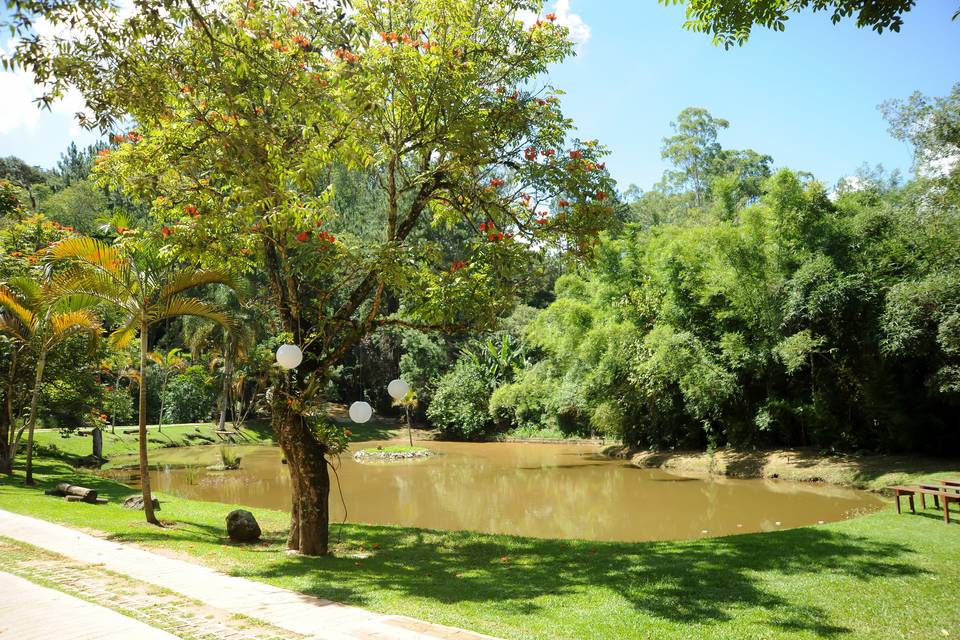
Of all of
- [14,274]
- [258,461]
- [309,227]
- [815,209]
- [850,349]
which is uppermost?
[815,209]

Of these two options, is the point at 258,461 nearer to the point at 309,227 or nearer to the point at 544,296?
the point at 309,227

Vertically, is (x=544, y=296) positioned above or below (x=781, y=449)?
above

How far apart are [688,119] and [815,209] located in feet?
106

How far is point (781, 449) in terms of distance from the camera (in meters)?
18.2

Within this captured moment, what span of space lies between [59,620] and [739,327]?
18.4 meters

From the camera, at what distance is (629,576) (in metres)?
6.47

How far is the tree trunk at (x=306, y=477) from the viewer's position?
7.57 m

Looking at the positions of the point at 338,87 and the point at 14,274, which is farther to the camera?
the point at 14,274

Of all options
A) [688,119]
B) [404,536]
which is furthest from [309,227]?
[688,119]

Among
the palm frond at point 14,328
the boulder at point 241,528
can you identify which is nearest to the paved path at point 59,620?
the boulder at point 241,528

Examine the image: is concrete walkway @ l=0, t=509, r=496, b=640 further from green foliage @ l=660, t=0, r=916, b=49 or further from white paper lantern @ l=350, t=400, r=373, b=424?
green foliage @ l=660, t=0, r=916, b=49

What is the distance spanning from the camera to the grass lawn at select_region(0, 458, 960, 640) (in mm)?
4887

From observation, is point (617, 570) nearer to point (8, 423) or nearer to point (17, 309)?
point (17, 309)

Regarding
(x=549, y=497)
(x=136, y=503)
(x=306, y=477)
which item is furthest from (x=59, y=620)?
(x=549, y=497)
